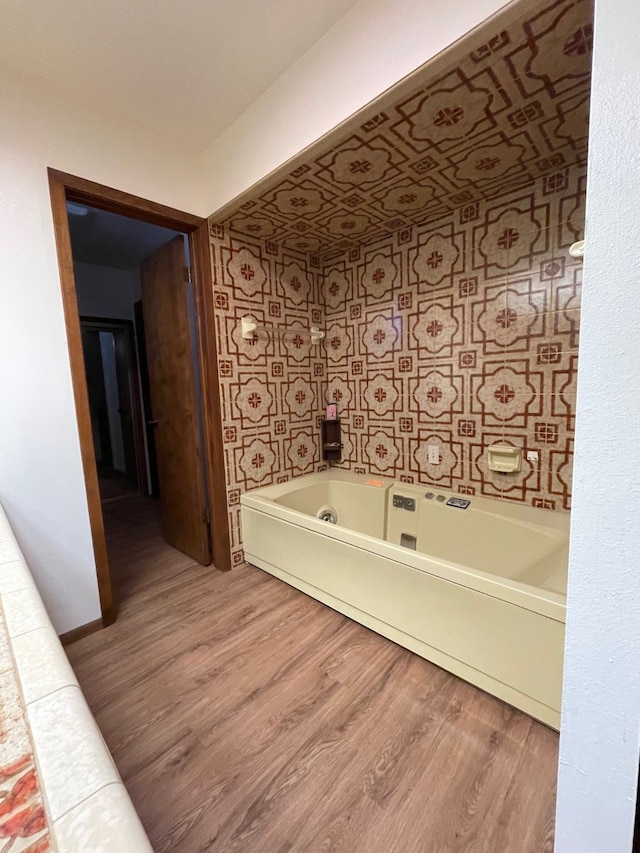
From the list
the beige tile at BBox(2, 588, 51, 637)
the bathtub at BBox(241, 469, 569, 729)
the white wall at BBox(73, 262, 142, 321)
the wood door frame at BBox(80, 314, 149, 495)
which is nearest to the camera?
the beige tile at BBox(2, 588, 51, 637)

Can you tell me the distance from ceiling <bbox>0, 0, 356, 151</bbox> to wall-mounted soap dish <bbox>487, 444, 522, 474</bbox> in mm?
1940

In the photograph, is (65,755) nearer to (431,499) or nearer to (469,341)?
(431,499)

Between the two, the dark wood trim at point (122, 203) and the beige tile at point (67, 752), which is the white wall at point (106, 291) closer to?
the dark wood trim at point (122, 203)

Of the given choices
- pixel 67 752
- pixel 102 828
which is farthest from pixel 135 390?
pixel 102 828

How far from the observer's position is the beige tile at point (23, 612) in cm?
64

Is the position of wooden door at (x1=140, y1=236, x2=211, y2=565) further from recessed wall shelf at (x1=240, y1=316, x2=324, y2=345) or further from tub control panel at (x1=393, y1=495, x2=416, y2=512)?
tub control panel at (x1=393, y1=495, x2=416, y2=512)

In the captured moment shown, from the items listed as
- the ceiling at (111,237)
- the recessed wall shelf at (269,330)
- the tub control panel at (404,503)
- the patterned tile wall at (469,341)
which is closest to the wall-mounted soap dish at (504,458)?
the patterned tile wall at (469,341)

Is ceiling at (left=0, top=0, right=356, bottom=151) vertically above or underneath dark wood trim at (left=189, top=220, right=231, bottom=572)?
above

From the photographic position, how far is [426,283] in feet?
7.04

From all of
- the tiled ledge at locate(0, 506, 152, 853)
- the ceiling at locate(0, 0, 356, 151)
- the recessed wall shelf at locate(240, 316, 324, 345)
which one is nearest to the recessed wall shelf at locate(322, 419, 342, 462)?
the recessed wall shelf at locate(240, 316, 324, 345)

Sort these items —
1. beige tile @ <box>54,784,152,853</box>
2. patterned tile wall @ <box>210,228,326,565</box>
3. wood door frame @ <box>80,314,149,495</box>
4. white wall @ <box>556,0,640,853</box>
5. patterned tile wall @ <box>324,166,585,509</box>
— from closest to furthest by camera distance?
beige tile @ <box>54,784,152,853</box> → white wall @ <box>556,0,640,853</box> → patterned tile wall @ <box>324,166,585,509</box> → patterned tile wall @ <box>210,228,326,565</box> → wood door frame @ <box>80,314,149,495</box>

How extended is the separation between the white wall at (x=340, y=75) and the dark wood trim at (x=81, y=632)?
2272 millimetres

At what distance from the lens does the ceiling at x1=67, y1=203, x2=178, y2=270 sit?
2.56 metres

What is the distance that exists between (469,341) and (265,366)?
128 cm
